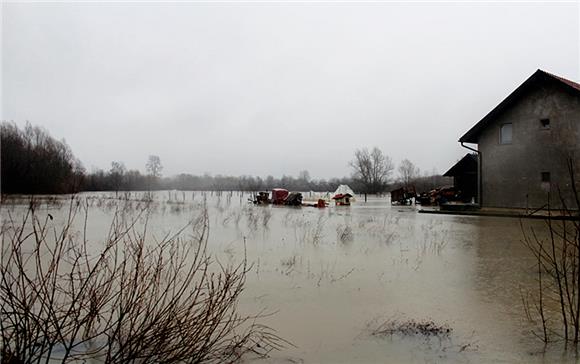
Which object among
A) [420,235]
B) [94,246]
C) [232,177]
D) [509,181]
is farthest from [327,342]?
[232,177]

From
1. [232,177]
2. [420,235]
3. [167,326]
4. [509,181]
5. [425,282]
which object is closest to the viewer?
[167,326]

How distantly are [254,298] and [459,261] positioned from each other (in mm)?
5031

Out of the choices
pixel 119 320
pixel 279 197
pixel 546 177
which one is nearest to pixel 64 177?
pixel 119 320

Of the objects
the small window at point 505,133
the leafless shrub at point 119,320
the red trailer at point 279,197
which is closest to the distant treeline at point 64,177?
the leafless shrub at point 119,320

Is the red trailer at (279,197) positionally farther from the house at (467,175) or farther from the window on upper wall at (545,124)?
the window on upper wall at (545,124)

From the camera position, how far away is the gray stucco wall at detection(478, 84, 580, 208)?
17.5m

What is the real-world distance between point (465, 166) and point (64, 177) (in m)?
27.5

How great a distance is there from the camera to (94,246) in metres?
10.5

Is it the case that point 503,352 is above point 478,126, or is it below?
below

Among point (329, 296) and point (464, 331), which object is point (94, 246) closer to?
point (329, 296)

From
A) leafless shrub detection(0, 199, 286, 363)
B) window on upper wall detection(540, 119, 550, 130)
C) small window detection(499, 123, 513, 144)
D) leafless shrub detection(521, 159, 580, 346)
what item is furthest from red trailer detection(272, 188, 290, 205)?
leafless shrub detection(0, 199, 286, 363)

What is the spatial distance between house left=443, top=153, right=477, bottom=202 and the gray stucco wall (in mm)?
6819

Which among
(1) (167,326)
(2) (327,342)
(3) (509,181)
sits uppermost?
(3) (509,181)

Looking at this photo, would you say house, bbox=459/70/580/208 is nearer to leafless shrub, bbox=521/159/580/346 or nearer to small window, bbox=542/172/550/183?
small window, bbox=542/172/550/183
